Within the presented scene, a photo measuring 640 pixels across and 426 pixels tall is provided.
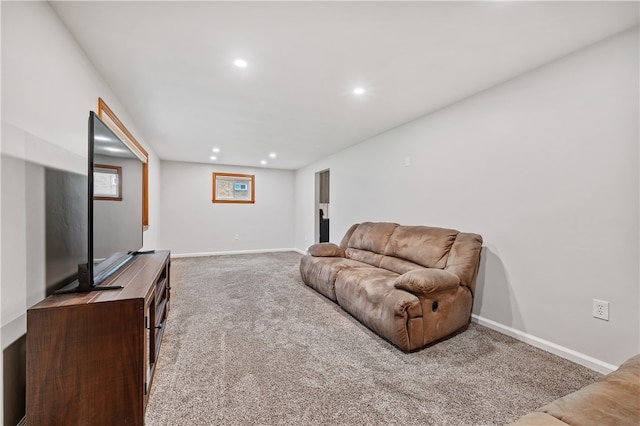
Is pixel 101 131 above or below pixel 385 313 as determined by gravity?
above

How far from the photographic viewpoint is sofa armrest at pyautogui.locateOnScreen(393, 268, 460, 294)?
204cm

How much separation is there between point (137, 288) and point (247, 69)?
180 centimetres

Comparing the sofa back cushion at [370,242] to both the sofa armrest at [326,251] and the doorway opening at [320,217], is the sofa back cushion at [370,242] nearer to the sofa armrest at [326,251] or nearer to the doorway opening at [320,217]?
the sofa armrest at [326,251]

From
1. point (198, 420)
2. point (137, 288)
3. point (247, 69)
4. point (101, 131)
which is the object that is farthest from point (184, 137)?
point (198, 420)

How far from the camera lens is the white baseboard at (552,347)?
1813 mm

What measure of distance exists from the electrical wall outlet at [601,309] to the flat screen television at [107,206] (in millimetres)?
3112

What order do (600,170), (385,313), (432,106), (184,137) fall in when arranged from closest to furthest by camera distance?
(600,170) < (385,313) < (432,106) < (184,137)

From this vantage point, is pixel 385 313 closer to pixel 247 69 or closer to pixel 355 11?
pixel 355 11

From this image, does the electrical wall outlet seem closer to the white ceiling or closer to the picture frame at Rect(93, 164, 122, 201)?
the white ceiling

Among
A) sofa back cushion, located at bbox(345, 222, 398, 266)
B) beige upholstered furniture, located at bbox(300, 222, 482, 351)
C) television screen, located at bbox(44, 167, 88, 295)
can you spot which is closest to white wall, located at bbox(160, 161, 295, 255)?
sofa back cushion, located at bbox(345, 222, 398, 266)

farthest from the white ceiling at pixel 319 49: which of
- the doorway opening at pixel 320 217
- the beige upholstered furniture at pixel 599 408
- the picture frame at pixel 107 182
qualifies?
the doorway opening at pixel 320 217

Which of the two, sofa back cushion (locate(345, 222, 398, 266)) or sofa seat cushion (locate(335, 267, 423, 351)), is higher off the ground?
sofa back cushion (locate(345, 222, 398, 266))

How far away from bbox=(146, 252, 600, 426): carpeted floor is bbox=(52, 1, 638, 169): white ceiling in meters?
2.24

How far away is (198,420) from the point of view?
4.48ft
